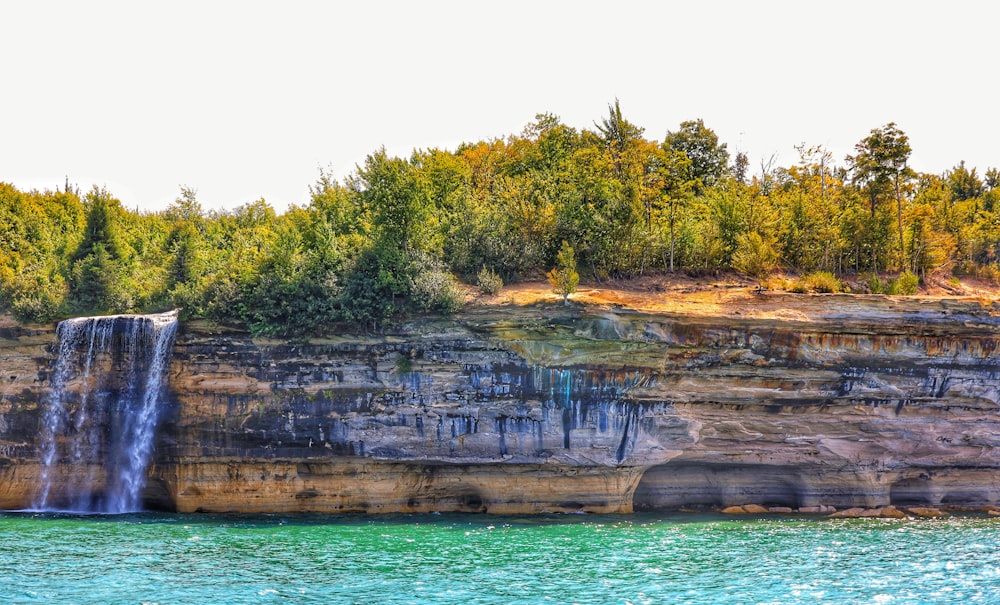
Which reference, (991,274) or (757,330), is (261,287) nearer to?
(757,330)

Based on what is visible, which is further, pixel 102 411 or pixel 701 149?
pixel 701 149

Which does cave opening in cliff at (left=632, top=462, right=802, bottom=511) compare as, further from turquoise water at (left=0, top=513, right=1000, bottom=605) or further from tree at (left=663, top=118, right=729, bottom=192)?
tree at (left=663, top=118, right=729, bottom=192)

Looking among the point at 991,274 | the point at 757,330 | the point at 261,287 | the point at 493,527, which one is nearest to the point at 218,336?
the point at 261,287

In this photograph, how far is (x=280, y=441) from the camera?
27109 millimetres

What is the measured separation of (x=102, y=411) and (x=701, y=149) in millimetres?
35809

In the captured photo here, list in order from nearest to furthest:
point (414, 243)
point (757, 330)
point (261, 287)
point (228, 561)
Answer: point (228, 561) → point (757, 330) → point (261, 287) → point (414, 243)

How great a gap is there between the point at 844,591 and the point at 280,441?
59.1 ft

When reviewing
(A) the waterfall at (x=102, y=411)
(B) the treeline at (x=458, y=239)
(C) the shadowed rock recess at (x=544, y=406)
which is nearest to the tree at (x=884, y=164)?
(B) the treeline at (x=458, y=239)

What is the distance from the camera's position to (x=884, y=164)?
34.8 meters

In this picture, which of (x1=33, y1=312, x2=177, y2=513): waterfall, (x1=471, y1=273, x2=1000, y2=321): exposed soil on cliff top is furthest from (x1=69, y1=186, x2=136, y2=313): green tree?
(x1=471, y1=273, x2=1000, y2=321): exposed soil on cliff top

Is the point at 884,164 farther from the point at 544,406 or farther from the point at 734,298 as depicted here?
the point at 544,406

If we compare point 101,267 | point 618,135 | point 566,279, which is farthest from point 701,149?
point 101,267

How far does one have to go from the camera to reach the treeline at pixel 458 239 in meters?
28.9

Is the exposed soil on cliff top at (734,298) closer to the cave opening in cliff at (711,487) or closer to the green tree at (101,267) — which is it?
the cave opening in cliff at (711,487)
